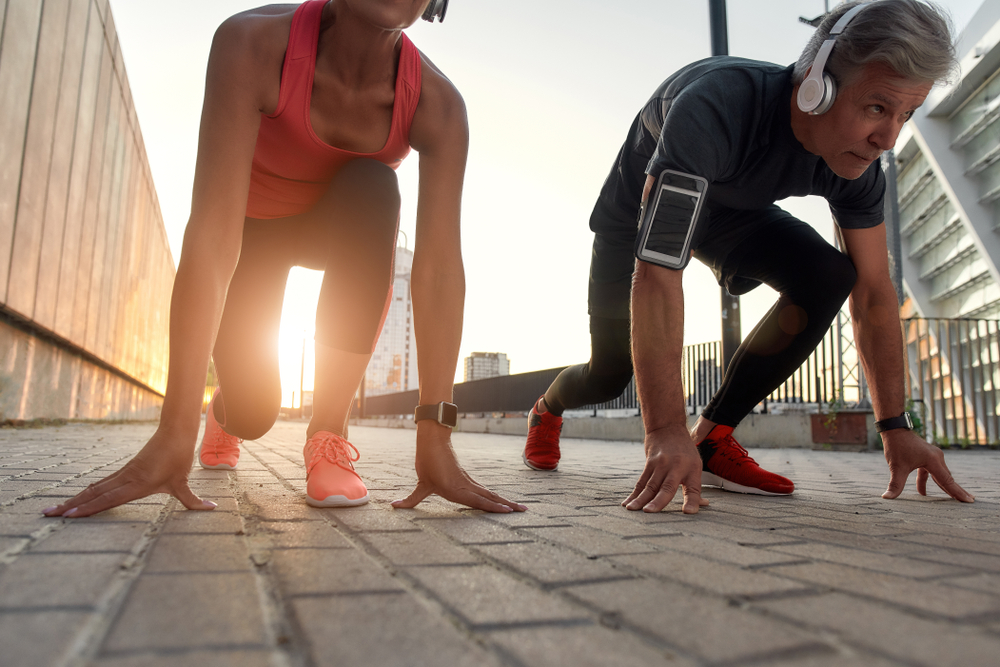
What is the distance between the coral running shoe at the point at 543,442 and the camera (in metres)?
3.72

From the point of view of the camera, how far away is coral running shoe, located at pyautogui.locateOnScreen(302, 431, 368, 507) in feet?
5.99

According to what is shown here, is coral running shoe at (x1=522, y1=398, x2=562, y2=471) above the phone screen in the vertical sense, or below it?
below

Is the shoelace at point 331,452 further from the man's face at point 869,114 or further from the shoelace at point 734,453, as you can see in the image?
the man's face at point 869,114

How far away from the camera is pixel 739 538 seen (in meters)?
1.47

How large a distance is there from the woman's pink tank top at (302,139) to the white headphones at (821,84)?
1.30 metres

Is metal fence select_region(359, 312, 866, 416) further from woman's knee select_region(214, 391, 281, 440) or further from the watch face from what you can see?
the watch face

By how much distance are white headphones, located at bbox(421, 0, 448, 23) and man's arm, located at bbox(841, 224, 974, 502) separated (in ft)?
6.17

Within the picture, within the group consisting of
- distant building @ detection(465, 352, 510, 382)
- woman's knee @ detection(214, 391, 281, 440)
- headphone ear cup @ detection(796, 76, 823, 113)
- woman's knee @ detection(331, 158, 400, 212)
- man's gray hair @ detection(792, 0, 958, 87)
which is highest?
distant building @ detection(465, 352, 510, 382)

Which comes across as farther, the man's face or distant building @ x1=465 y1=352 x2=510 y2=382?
distant building @ x1=465 y1=352 x2=510 y2=382

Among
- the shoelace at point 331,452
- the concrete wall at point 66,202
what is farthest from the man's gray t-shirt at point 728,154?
the concrete wall at point 66,202

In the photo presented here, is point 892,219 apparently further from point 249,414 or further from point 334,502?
point 334,502

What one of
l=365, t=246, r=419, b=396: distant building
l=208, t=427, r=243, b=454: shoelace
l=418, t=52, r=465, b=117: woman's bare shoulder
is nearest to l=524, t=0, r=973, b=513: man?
l=418, t=52, r=465, b=117: woman's bare shoulder

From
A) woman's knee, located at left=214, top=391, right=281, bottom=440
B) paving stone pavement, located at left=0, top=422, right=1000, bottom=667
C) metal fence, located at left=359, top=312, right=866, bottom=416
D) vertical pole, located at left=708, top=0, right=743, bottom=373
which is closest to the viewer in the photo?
paving stone pavement, located at left=0, top=422, right=1000, bottom=667

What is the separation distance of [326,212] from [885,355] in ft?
7.46
